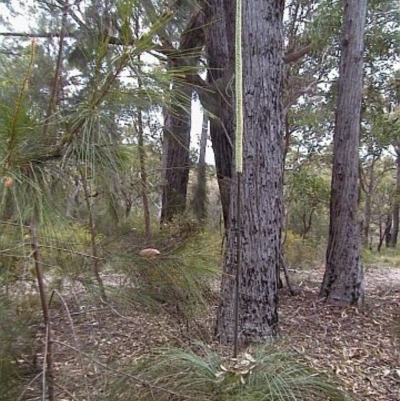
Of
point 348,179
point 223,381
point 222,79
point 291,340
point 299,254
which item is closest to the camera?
point 223,381

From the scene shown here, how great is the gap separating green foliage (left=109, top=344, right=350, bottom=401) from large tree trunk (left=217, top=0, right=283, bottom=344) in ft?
4.29

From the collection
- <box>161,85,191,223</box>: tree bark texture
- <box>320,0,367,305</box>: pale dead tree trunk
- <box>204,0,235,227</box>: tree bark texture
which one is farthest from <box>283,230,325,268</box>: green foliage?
<box>204,0,235,227</box>: tree bark texture

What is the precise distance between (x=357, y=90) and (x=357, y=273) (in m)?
1.88

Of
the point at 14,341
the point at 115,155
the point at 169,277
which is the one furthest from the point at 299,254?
the point at 115,155

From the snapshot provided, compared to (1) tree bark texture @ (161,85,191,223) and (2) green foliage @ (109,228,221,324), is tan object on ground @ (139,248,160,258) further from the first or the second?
(1) tree bark texture @ (161,85,191,223)

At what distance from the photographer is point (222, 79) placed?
14.1 feet

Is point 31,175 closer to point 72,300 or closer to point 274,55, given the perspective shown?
point 72,300

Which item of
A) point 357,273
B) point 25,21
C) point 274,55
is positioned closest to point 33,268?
point 25,21

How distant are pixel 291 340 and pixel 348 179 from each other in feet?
6.93

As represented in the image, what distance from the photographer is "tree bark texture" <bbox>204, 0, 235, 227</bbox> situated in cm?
423

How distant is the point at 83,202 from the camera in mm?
1853

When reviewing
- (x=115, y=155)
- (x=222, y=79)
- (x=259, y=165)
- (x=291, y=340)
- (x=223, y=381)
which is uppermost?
(x=222, y=79)

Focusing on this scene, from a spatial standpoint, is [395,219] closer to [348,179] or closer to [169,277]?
[348,179]

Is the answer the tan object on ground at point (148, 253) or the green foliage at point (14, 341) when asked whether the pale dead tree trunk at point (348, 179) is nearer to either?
the tan object on ground at point (148, 253)
